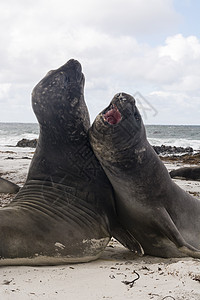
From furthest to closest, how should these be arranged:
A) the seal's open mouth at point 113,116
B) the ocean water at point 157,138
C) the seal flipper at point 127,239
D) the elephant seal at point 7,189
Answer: the ocean water at point 157,138 → the elephant seal at point 7,189 → the seal flipper at point 127,239 → the seal's open mouth at point 113,116

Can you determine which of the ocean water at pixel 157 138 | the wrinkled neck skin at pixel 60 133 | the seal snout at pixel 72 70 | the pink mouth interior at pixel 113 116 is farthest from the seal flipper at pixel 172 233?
the ocean water at pixel 157 138

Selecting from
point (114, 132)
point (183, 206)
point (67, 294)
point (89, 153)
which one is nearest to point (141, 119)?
point (114, 132)

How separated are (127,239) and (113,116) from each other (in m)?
1.41

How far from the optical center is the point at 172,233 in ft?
13.4

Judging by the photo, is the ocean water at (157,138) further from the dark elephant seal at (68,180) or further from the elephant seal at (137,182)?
the elephant seal at (137,182)

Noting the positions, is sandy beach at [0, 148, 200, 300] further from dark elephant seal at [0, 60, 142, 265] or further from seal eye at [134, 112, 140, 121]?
seal eye at [134, 112, 140, 121]

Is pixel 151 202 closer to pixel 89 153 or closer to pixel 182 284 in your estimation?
pixel 89 153

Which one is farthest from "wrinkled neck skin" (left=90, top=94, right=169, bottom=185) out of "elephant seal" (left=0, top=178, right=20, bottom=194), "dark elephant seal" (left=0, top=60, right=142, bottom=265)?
"elephant seal" (left=0, top=178, right=20, bottom=194)

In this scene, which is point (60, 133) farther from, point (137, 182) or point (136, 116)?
point (137, 182)

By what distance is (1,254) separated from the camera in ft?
11.8

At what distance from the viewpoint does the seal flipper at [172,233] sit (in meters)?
3.99

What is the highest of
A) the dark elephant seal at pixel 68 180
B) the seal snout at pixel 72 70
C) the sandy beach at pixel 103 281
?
the seal snout at pixel 72 70

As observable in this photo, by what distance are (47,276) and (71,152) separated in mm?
1588

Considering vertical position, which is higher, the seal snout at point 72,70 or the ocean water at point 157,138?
the seal snout at point 72,70
